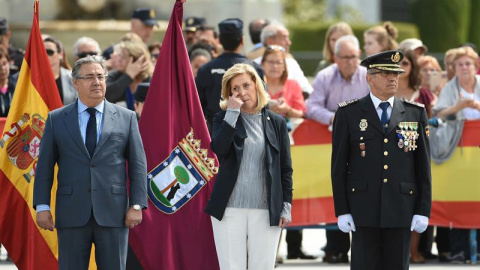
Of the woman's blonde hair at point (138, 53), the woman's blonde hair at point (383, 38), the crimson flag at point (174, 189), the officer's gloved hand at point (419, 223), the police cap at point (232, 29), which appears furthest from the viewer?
the woman's blonde hair at point (383, 38)

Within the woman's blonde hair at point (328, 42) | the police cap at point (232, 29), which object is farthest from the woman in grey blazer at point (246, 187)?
the woman's blonde hair at point (328, 42)

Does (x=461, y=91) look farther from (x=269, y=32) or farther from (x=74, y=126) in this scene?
(x=74, y=126)

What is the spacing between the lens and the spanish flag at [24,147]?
10.7 metres

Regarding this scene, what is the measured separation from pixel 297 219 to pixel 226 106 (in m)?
3.74

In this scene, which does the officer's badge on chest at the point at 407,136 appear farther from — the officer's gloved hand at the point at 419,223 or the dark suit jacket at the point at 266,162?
the dark suit jacket at the point at 266,162

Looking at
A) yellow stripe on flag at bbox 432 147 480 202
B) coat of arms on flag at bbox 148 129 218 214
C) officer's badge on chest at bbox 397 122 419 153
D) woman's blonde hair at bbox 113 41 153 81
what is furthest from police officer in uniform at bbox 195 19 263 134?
officer's badge on chest at bbox 397 122 419 153

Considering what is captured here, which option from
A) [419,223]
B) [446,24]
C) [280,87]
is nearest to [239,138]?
[419,223]

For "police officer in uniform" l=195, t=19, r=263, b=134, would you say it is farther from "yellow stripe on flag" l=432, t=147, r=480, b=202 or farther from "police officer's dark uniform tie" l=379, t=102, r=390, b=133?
"police officer's dark uniform tie" l=379, t=102, r=390, b=133

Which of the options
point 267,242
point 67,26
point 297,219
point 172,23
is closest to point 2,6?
point 67,26

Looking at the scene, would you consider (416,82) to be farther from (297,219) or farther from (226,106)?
(226,106)

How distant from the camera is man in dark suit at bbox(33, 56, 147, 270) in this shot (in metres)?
8.92

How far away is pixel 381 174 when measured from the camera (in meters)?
9.16

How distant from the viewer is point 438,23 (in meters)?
40.2

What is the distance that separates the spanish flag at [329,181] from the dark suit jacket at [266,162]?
3412 mm
